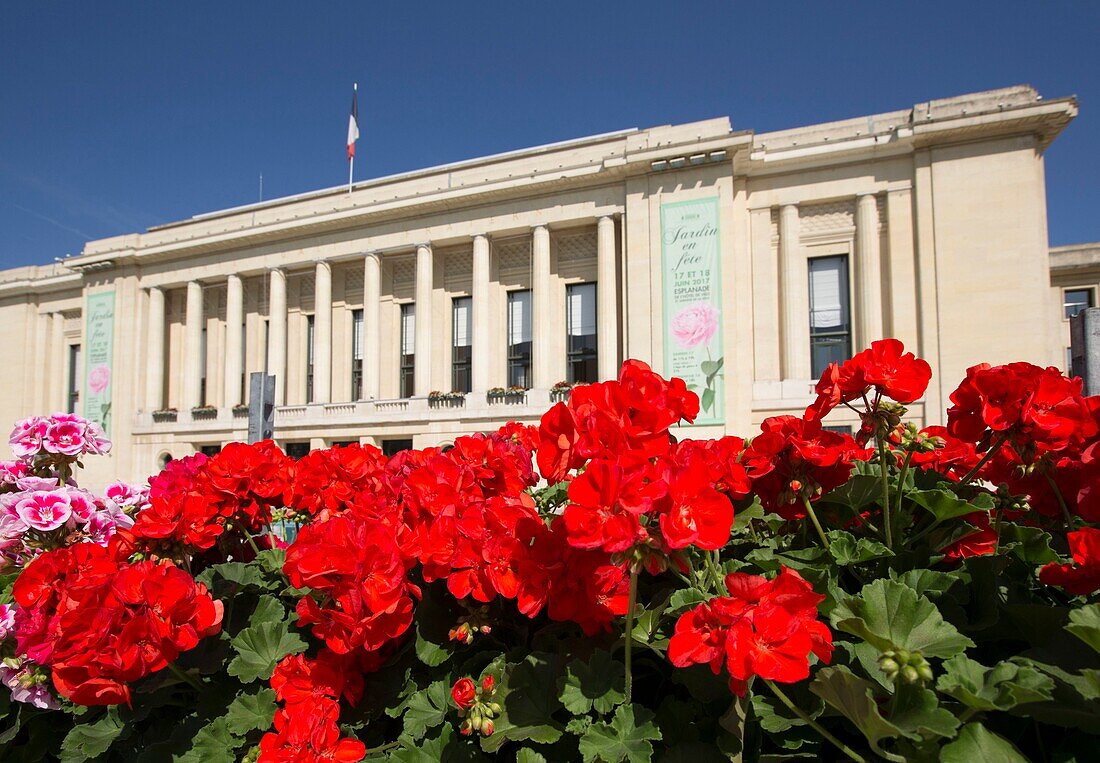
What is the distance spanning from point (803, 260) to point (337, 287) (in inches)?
724

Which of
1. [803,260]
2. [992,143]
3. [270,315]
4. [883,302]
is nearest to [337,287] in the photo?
[270,315]

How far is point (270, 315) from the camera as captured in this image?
25.2m

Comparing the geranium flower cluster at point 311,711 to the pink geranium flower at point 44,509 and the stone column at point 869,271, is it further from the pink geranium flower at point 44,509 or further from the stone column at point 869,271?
the stone column at point 869,271

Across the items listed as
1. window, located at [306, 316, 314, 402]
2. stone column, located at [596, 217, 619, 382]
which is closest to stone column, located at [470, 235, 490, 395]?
stone column, located at [596, 217, 619, 382]

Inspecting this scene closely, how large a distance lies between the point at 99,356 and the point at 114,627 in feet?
106

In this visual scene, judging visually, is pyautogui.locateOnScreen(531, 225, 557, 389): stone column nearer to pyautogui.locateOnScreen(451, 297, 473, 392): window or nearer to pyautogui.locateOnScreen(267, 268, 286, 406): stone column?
pyautogui.locateOnScreen(451, 297, 473, 392): window

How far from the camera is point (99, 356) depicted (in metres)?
27.1

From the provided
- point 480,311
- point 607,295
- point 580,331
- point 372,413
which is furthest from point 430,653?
point 372,413

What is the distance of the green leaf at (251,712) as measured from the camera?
1518 mm

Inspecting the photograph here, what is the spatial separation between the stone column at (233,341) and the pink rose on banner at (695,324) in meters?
18.6

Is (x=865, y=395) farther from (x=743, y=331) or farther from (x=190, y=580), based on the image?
(x=743, y=331)

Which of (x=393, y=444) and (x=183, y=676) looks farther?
(x=393, y=444)

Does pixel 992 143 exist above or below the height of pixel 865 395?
above

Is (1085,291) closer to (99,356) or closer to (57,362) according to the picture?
(99,356)
